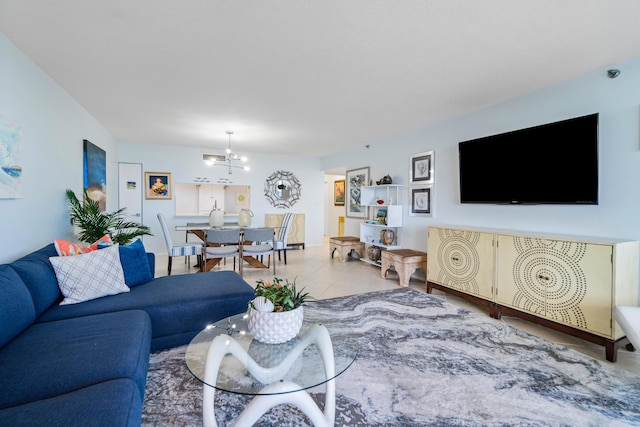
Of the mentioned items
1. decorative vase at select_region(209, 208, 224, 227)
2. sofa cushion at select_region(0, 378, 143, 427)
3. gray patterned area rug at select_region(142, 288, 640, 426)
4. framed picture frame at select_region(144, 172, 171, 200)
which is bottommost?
gray patterned area rug at select_region(142, 288, 640, 426)

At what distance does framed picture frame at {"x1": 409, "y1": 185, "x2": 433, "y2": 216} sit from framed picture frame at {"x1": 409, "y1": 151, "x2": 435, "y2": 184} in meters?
0.11

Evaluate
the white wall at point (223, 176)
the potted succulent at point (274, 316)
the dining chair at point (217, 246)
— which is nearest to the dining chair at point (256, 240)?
the dining chair at point (217, 246)

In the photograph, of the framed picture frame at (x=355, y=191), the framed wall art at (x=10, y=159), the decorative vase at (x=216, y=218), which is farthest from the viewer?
the framed picture frame at (x=355, y=191)

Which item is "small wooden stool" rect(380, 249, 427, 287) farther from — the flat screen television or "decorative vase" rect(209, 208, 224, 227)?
"decorative vase" rect(209, 208, 224, 227)

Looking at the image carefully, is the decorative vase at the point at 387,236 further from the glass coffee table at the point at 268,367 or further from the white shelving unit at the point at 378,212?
the glass coffee table at the point at 268,367

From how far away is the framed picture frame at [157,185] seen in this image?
5961 millimetres

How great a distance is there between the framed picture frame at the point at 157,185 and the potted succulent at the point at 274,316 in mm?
5435

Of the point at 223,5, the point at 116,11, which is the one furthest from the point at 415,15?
the point at 116,11

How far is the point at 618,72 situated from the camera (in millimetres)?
2439

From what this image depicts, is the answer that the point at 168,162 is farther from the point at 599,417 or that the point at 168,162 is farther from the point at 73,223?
the point at 599,417

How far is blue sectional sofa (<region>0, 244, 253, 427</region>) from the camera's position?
104 cm

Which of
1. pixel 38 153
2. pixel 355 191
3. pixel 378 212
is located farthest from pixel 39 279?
pixel 355 191

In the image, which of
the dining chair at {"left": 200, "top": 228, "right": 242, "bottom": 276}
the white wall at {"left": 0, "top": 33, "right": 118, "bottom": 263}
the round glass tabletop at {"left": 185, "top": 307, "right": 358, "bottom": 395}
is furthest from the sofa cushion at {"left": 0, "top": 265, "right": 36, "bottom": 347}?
the dining chair at {"left": 200, "top": 228, "right": 242, "bottom": 276}

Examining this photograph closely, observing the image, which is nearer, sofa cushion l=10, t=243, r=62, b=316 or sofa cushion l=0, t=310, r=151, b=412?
A: sofa cushion l=0, t=310, r=151, b=412
